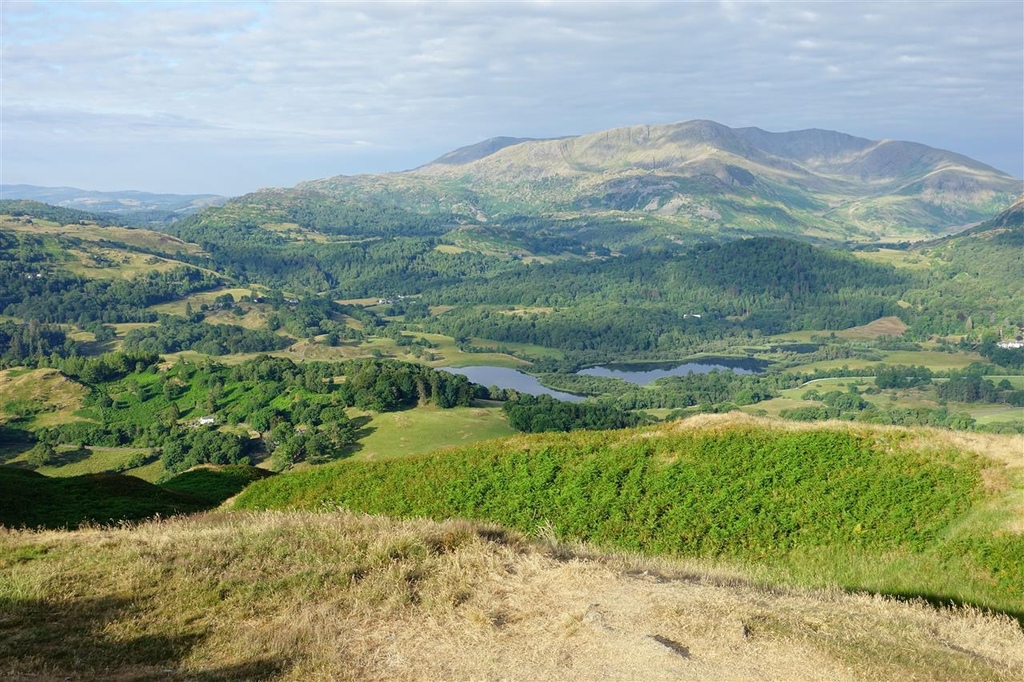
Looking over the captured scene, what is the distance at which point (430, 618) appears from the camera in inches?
599

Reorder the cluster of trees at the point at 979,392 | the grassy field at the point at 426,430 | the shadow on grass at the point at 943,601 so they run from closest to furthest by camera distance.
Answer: the shadow on grass at the point at 943,601 < the grassy field at the point at 426,430 < the cluster of trees at the point at 979,392

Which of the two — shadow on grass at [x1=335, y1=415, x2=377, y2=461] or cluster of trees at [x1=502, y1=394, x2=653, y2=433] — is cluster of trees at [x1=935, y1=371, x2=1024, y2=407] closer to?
cluster of trees at [x1=502, y1=394, x2=653, y2=433]

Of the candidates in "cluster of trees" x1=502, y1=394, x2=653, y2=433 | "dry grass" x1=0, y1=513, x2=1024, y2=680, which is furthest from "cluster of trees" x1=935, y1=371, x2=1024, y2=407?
"dry grass" x1=0, y1=513, x2=1024, y2=680

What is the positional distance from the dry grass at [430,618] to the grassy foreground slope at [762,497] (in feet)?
19.2

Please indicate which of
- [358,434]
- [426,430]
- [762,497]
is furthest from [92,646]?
[358,434]

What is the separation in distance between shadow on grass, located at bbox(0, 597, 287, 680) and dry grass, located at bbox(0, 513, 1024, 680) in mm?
40

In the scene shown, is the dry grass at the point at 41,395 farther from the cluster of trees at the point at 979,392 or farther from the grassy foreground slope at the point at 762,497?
the cluster of trees at the point at 979,392

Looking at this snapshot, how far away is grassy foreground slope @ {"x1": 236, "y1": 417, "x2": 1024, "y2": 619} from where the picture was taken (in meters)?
24.8

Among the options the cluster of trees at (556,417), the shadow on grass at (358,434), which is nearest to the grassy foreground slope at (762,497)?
the shadow on grass at (358,434)

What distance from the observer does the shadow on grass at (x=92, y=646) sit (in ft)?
43.2

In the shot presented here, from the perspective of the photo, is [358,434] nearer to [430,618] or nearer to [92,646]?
[92,646]

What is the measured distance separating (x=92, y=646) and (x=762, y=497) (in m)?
25.2

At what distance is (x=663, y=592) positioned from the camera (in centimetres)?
1631

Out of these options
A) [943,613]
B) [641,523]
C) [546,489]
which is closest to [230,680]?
[943,613]
